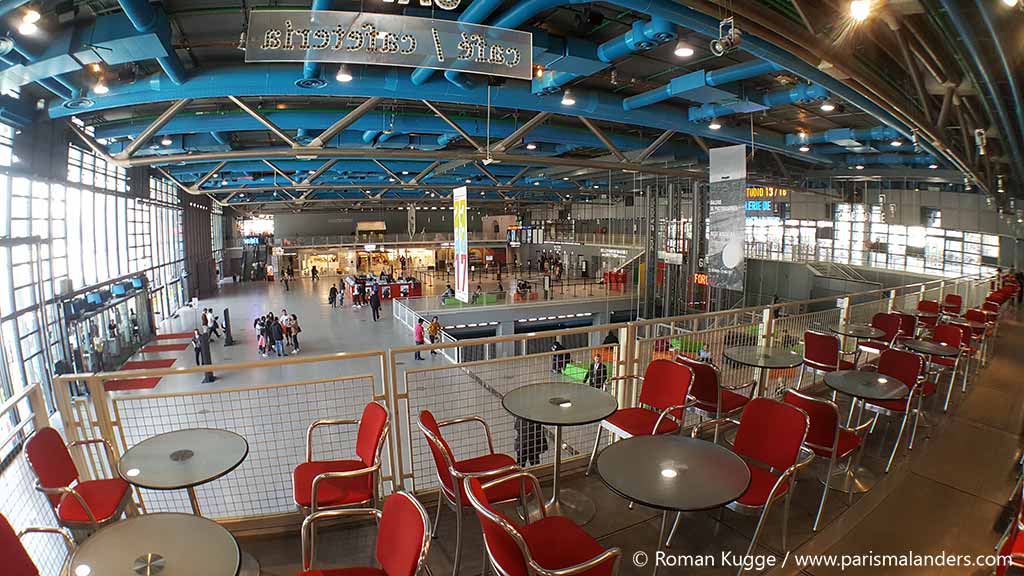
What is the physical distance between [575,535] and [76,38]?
747cm

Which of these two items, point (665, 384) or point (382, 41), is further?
point (665, 384)

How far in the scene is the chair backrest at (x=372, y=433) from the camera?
2.79 meters

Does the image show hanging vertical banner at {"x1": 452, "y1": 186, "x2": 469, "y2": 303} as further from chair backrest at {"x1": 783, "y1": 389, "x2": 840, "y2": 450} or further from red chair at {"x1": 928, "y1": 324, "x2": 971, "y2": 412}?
red chair at {"x1": 928, "y1": 324, "x2": 971, "y2": 412}

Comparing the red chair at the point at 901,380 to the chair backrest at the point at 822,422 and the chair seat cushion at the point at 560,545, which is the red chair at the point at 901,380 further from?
the chair seat cushion at the point at 560,545

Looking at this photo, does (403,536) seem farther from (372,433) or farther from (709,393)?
(709,393)

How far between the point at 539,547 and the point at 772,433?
70.6 inches

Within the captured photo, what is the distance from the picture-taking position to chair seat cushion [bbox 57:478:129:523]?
271 cm

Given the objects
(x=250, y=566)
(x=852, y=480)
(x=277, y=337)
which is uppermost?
(x=852, y=480)

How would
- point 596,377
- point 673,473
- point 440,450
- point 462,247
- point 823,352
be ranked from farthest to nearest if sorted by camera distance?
point 462,247 < point 596,377 < point 823,352 < point 440,450 < point 673,473

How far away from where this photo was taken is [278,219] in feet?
126

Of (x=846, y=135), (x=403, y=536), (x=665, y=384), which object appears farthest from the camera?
(x=846, y=135)

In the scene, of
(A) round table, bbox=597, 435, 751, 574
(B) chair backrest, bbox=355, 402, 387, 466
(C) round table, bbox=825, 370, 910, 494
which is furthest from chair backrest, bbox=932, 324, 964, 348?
(B) chair backrest, bbox=355, 402, 387, 466

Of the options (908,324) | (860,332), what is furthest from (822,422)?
(908,324)

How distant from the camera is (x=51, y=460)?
2.77 meters
